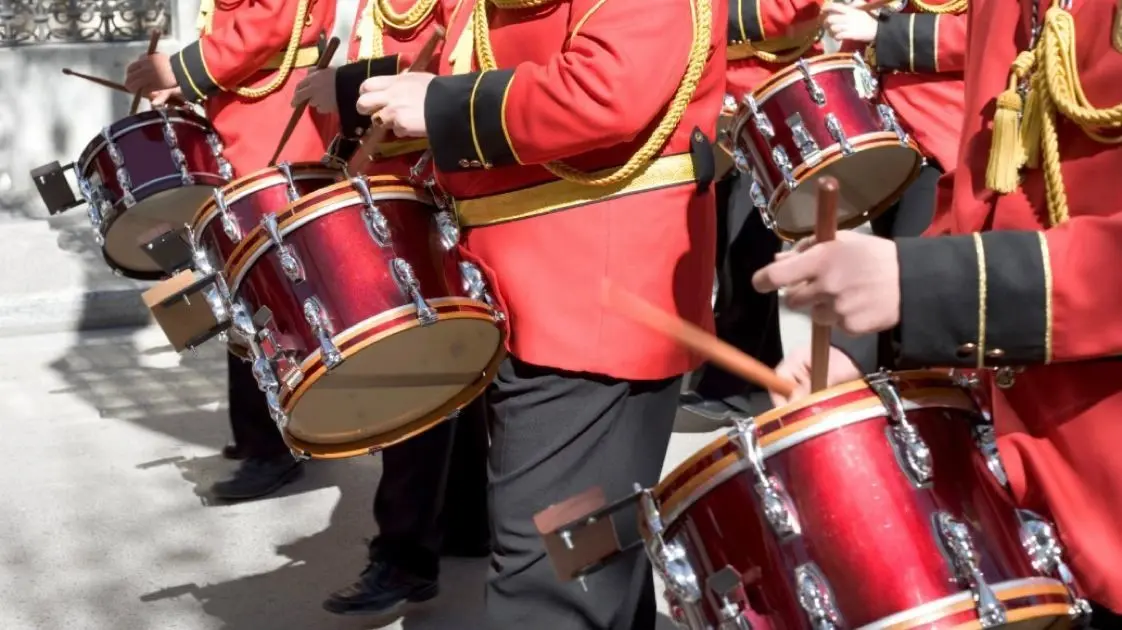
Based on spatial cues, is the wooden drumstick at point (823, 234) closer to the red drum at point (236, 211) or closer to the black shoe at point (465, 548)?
the red drum at point (236, 211)

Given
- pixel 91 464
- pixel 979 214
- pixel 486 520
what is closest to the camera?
pixel 979 214

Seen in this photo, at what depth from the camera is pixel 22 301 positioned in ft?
19.5

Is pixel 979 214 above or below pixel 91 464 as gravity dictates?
above

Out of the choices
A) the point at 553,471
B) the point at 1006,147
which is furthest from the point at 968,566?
the point at 553,471

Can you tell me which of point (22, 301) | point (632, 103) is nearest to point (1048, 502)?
point (632, 103)

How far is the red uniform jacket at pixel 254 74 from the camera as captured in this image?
401 centimetres

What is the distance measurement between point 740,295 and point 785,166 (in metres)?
1.36

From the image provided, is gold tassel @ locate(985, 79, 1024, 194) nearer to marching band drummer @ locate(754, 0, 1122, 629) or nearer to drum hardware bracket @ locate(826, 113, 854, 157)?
marching band drummer @ locate(754, 0, 1122, 629)

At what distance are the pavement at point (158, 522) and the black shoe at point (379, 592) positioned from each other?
4cm

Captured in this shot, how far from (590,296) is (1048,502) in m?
0.95

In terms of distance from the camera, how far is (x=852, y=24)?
4.21 meters

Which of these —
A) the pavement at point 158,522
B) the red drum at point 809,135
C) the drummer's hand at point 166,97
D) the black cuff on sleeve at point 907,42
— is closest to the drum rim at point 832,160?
the red drum at point 809,135

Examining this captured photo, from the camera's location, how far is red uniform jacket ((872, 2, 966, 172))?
392 cm

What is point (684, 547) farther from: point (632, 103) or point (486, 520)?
point (486, 520)
